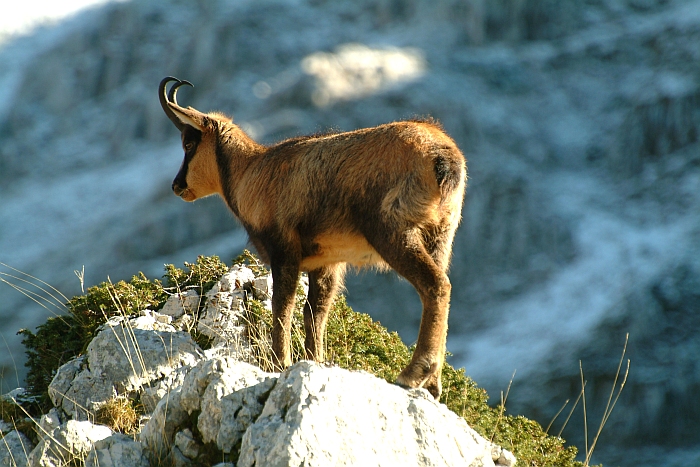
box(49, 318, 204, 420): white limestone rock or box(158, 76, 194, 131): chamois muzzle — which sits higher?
box(158, 76, 194, 131): chamois muzzle

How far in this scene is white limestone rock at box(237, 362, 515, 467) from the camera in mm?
4246

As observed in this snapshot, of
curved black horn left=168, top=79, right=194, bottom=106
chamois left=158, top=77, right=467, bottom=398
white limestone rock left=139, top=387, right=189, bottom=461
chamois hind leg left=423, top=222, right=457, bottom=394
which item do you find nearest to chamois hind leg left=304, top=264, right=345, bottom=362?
chamois left=158, top=77, right=467, bottom=398

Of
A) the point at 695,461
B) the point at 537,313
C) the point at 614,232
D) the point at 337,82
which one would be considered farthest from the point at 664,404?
the point at 337,82

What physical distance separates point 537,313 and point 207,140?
97.0 ft

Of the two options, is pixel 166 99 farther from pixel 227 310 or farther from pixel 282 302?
Answer: pixel 282 302

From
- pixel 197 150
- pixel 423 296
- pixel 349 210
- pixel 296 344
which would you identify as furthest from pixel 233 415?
pixel 197 150

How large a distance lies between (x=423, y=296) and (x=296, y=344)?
248 centimetres

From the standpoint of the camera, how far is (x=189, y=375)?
17.6 ft

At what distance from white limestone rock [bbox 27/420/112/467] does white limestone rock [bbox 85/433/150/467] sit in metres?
0.24

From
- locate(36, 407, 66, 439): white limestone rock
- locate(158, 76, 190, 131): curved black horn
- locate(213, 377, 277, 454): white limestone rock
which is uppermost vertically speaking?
locate(158, 76, 190, 131): curved black horn

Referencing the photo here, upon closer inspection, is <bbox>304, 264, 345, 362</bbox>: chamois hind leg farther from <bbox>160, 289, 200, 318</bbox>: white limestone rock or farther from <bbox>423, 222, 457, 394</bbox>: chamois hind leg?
<bbox>160, 289, 200, 318</bbox>: white limestone rock

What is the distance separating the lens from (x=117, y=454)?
5.03 metres

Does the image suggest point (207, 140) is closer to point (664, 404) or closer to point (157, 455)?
point (157, 455)

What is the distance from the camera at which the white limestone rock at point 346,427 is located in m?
4.25
